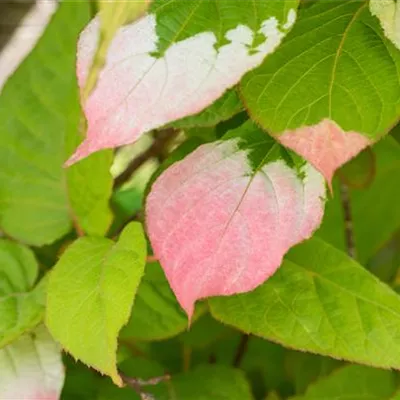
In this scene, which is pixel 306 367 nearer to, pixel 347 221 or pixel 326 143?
pixel 347 221

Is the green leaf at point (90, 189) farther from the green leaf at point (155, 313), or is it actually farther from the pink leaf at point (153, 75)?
the pink leaf at point (153, 75)

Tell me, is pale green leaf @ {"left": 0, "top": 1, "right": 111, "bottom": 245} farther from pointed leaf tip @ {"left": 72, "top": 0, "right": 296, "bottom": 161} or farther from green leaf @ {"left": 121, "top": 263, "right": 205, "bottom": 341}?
pointed leaf tip @ {"left": 72, "top": 0, "right": 296, "bottom": 161}

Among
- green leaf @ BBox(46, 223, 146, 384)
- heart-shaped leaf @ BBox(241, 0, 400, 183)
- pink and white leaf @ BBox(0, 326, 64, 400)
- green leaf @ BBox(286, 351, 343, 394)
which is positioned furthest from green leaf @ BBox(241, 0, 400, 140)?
green leaf @ BBox(286, 351, 343, 394)

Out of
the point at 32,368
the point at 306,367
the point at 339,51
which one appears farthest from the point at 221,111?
the point at 306,367

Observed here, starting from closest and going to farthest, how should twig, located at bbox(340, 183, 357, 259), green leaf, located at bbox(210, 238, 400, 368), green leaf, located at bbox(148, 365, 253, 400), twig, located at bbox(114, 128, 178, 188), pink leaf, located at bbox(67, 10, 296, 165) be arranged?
pink leaf, located at bbox(67, 10, 296, 165) < green leaf, located at bbox(210, 238, 400, 368) < green leaf, located at bbox(148, 365, 253, 400) < twig, located at bbox(340, 183, 357, 259) < twig, located at bbox(114, 128, 178, 188)

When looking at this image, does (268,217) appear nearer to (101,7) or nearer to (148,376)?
(101,7)

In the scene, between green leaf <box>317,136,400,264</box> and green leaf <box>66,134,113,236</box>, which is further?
green leaf <box>317,136,400,264</box>

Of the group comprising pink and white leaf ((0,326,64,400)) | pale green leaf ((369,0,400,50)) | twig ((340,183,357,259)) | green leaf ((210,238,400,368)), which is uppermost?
pale green leaf ((369,0,400,50))
